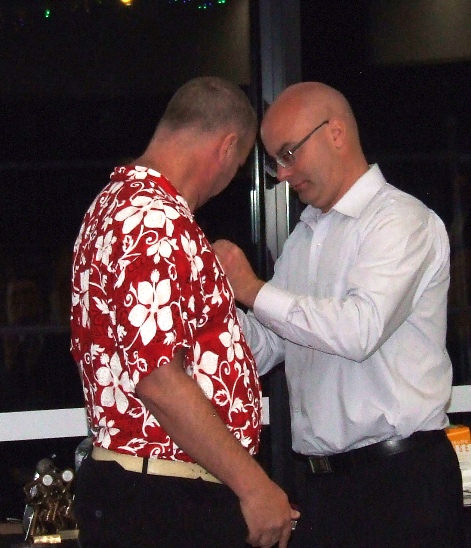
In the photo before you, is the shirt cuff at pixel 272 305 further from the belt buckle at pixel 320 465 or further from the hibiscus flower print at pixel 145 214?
the hibiscus flower print at pixel 145 214

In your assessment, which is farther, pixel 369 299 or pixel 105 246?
pixel 369 299

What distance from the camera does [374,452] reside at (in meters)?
2.04

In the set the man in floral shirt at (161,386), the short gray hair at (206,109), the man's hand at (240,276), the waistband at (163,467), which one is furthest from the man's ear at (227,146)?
the waistband at (163,467)

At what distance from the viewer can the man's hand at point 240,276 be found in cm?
198

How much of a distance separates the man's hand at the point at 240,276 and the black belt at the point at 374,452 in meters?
0.45

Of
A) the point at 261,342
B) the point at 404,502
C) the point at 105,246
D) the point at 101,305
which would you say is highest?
the point at 105,246

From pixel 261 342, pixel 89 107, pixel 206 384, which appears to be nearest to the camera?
pixel 206 384

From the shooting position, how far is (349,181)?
2201 mm

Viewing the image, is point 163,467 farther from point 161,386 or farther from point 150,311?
point 150,311

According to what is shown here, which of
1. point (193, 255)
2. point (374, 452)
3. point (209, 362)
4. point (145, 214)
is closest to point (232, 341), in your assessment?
point (209, 362)

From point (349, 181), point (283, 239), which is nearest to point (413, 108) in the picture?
point (283, 239)

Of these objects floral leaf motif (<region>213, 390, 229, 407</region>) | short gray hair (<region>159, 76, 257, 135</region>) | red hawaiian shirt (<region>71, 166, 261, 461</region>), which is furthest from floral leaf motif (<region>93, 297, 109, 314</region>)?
short gray hair (<region>159, 76, 257, 135</region>)

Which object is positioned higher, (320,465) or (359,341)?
(359,341)

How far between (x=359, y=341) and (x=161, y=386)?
65cm
